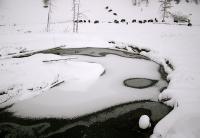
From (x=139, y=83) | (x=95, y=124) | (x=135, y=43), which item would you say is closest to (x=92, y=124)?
(x=95, y=124)

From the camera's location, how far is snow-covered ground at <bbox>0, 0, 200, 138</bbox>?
812cm

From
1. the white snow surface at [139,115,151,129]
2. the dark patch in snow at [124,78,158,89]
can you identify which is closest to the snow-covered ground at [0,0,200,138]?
the white snow surface at [139,115,151,129]

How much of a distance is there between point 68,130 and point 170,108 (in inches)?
200

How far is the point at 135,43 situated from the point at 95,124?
1506cm

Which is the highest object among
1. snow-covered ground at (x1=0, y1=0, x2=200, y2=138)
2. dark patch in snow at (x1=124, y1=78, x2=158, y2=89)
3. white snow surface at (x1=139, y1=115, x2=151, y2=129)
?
snow-covered ground at (x1=0, y1=0, x2=200, y2=138)

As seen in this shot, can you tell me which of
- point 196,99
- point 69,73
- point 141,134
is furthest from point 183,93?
point 69,73

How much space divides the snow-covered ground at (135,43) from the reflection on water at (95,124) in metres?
0.86

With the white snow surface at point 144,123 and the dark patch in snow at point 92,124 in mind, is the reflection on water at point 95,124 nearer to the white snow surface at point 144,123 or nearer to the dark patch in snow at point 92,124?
the dark patch in snow at point 92,124

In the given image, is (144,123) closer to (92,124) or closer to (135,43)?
(92,124)

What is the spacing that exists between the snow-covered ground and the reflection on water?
86cm

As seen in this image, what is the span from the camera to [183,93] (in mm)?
9734

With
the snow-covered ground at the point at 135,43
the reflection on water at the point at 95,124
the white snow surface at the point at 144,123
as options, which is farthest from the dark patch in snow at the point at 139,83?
the white snow surface at the point at 144,123

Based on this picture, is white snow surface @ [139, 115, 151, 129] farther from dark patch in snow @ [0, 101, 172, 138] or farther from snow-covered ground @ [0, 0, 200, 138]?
snow-covered ground @ [0, 0, 200, 138]

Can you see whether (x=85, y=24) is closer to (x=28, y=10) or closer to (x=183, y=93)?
(x=28, y=10)
